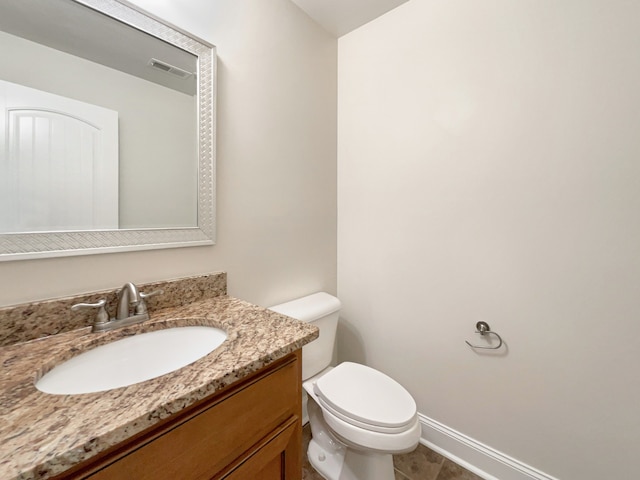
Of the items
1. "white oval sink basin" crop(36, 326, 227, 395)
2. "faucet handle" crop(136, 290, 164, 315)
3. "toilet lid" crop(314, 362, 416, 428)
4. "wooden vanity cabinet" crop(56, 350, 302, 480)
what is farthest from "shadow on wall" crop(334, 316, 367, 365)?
"faucet handle" crop(136, 290, 164, 315)

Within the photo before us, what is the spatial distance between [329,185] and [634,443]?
1.71m

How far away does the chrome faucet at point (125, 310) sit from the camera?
2.67 ft

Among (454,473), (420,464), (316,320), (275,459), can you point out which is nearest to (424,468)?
(420,464)

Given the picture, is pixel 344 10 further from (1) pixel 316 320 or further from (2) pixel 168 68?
(1) pixel 316 320

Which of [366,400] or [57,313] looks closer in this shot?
[57,313]

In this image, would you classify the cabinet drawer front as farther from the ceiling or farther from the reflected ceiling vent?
the ceiling

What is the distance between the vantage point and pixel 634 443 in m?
0.96

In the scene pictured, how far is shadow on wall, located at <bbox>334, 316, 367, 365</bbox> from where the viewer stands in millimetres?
1735

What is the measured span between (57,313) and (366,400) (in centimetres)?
110

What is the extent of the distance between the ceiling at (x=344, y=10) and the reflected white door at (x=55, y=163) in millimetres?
1237

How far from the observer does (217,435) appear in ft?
1.89

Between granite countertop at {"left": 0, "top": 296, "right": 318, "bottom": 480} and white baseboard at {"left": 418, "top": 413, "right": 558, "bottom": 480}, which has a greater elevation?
granite countertop at {"left": 0, "top": 296, "right": 318, "bottom": 480}

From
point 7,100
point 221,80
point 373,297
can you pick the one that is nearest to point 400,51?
point 221,80

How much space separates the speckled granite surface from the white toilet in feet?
1.70
